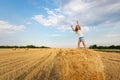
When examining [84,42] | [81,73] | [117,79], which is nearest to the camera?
[81,73]

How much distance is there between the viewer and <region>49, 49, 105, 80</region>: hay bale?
8422mm

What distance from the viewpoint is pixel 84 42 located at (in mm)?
12117

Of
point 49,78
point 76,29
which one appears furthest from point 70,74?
point 76,29

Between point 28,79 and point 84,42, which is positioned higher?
point 84,42

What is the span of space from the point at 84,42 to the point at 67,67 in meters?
3.70

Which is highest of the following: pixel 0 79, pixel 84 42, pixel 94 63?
pixel 84 42

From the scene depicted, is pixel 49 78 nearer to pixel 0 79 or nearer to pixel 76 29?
pixel 0 79

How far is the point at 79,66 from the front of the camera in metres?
8.50

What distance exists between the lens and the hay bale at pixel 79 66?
842cm

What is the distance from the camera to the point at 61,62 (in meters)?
8.93

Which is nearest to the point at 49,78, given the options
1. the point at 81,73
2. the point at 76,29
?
the point at 81,73

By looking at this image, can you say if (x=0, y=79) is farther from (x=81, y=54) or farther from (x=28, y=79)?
(x=81, y=54)

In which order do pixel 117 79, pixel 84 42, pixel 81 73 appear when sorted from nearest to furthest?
pixel 81 73 < pixel 117 79 < pixel 84 42

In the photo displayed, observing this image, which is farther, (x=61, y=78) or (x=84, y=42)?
(x=84, y=42)
